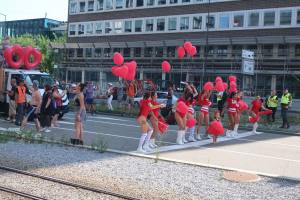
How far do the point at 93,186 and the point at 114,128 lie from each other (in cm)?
1021

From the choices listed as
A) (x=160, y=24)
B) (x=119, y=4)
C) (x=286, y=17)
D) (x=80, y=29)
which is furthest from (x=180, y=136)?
(x=80, y=29)

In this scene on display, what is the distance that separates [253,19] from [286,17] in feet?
10.8

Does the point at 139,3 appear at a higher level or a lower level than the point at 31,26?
lower

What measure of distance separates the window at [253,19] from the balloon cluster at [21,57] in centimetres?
2936

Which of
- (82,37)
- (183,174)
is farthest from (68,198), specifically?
(82,37)

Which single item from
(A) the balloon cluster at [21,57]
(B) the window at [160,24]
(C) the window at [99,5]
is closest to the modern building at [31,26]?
(C) the window at [99,5]

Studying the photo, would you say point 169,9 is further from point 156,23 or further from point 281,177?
point 281,177

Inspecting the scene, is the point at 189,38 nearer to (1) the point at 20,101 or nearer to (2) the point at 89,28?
(2) the point at 89,28

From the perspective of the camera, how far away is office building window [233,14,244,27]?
47.9 meters

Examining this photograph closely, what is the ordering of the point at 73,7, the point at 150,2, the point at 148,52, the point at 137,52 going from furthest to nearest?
the point at 73,7 → the point at 137,52 → the point at 150,2 → the point at 148,52

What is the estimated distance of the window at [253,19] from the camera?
154ft

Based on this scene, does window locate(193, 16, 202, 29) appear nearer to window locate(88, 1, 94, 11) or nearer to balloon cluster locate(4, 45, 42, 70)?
window locate(88, 1, 94, 11)

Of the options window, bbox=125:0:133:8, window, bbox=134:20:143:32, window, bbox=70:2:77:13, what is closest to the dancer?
window, bbox=134:20:143:32

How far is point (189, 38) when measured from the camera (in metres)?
51.8
